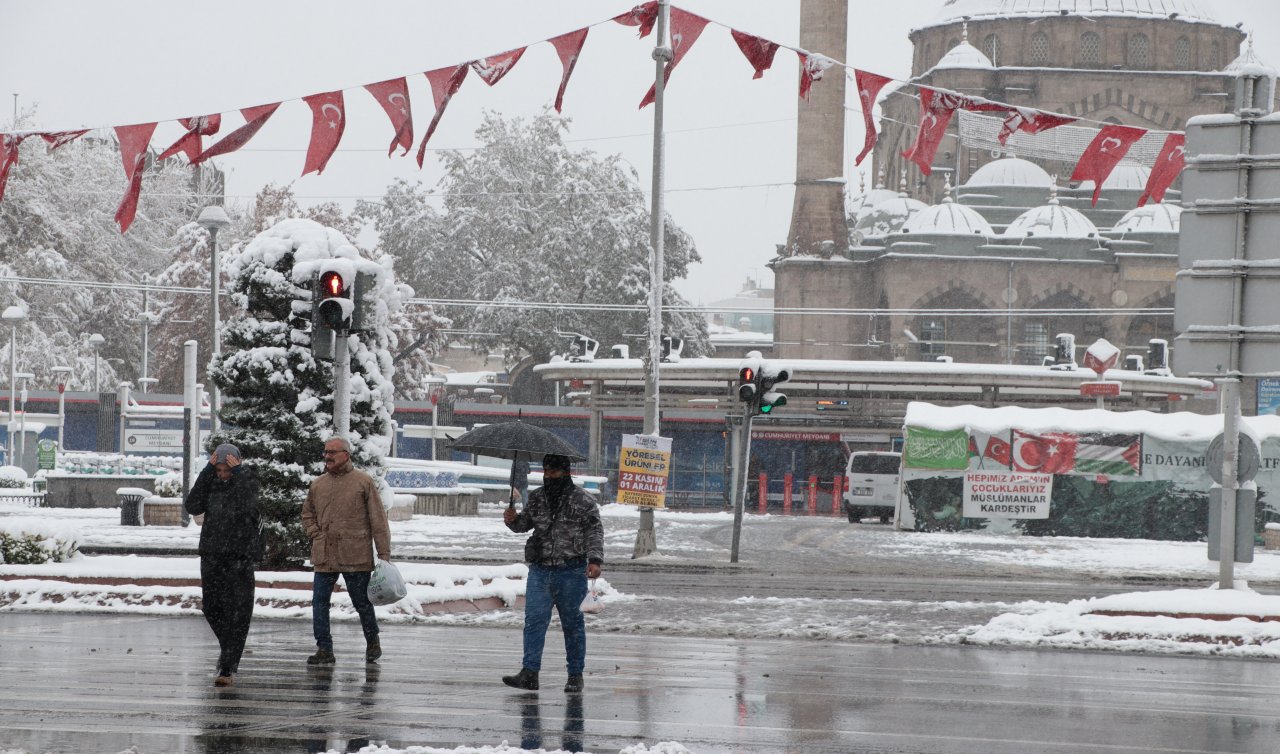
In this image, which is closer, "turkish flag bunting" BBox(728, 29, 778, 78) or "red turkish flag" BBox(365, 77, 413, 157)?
"red turkish flag" BBox(365, 77, 413, 157)

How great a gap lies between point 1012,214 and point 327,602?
241 feet

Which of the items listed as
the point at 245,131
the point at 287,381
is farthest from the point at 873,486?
the point at 287,381

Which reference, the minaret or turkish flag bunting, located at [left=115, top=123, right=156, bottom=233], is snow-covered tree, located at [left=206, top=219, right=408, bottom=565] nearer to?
turkish flag bunting, located at [left=115, top=123, right=156, bottom=233]

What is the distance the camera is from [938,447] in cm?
3422

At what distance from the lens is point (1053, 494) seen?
111 ft

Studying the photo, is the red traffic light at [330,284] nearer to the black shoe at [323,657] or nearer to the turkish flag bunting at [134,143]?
the black shoe at [323,657]

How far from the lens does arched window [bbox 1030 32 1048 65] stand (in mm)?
82812

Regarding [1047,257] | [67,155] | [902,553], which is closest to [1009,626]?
[902,553]

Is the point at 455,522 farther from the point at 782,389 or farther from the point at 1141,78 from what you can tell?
the point at 1141,78

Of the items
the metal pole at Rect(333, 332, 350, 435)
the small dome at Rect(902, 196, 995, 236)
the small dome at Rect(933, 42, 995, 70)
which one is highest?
the small dome at Rect(933, 42, 995, 70)

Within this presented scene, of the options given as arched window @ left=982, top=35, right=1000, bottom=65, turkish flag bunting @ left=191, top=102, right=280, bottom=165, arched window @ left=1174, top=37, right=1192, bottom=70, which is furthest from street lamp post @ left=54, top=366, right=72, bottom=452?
arched window @ left=1174, top=37, right=1192, bottom=70

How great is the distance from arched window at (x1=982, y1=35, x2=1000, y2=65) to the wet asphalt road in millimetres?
73712

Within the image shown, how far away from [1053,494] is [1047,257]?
41.7 meters

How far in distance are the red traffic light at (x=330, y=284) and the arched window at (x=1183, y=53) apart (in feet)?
252
